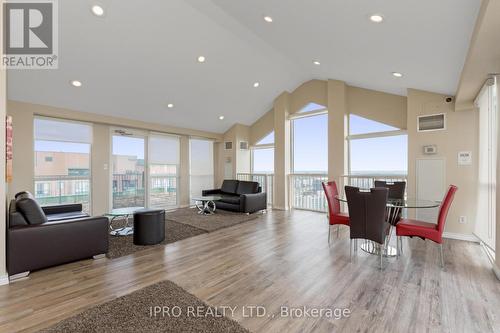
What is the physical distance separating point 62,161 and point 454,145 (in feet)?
25.3

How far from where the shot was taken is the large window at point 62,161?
15.1ft

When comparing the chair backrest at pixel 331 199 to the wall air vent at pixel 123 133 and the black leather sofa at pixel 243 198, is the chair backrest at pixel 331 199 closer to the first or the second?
the black leather sofa at pixel 243 198

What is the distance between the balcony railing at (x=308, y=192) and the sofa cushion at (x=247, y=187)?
110 centimetres

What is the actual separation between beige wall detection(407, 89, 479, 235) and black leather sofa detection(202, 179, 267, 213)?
11.2ft

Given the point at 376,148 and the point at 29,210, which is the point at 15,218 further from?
the point at 376,148

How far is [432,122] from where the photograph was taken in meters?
4.06

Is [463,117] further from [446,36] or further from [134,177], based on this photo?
[134,177]

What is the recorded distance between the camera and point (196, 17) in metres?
3.62

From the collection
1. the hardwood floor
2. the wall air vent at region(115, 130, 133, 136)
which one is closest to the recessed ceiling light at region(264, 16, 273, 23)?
the hardwood floor

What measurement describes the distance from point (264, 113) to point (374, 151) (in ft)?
12.1

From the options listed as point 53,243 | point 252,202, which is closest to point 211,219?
point 252,202

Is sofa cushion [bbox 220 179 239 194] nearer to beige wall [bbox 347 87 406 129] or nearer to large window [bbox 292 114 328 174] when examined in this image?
large window [bbox 292 114 328 174]

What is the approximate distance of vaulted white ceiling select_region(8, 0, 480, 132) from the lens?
7.72ft

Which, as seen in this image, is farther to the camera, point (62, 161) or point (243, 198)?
point (243, 198)
